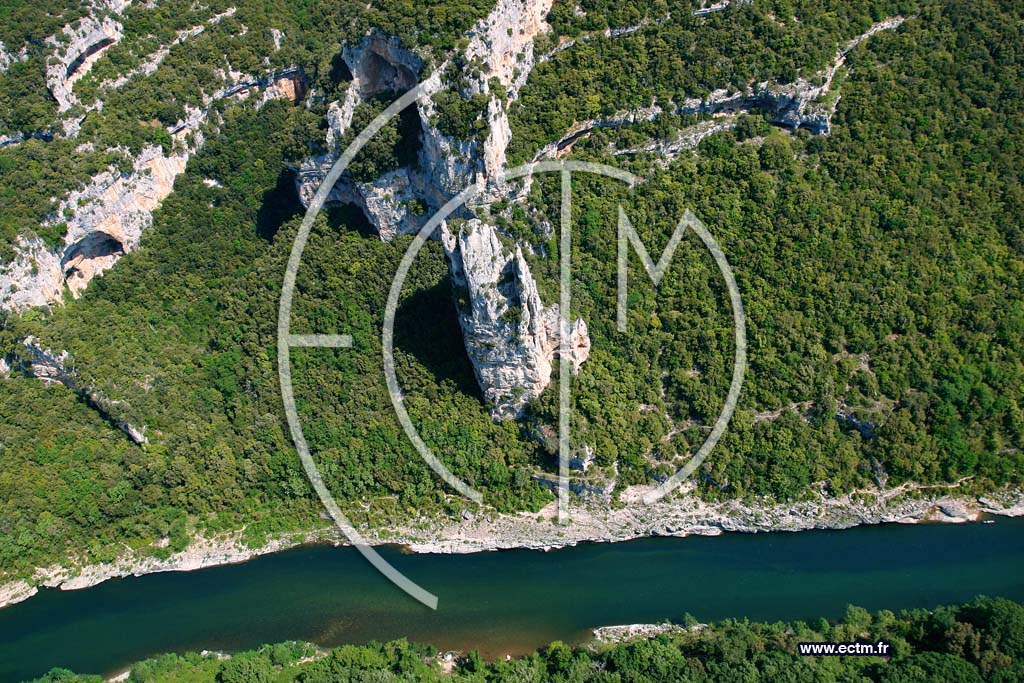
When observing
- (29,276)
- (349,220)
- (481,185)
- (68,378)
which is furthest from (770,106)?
(29,276)

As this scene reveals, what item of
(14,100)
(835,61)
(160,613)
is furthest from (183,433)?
(835,61)

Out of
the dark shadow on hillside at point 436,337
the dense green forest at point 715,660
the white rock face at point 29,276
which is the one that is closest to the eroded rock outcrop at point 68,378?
the white rock face at point 29,276

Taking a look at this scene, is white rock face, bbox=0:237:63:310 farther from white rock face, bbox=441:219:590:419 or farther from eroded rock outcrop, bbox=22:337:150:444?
white rock face, bbox=441:219:590:419

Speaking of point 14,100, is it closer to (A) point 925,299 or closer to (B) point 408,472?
(B) point 408,472

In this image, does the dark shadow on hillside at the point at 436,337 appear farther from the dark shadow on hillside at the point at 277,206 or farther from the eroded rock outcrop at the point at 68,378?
the eroded rock outcrop at the point at 68,378

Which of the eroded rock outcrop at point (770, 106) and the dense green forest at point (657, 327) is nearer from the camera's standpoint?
the dense green forest at point (657, 327)

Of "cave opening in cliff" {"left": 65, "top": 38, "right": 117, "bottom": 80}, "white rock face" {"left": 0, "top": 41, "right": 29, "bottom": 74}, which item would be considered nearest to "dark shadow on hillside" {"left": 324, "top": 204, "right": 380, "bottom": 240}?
"cave opening in cliff" {"left": 65, "top": 38, "right": 117, "bottom": 80}
